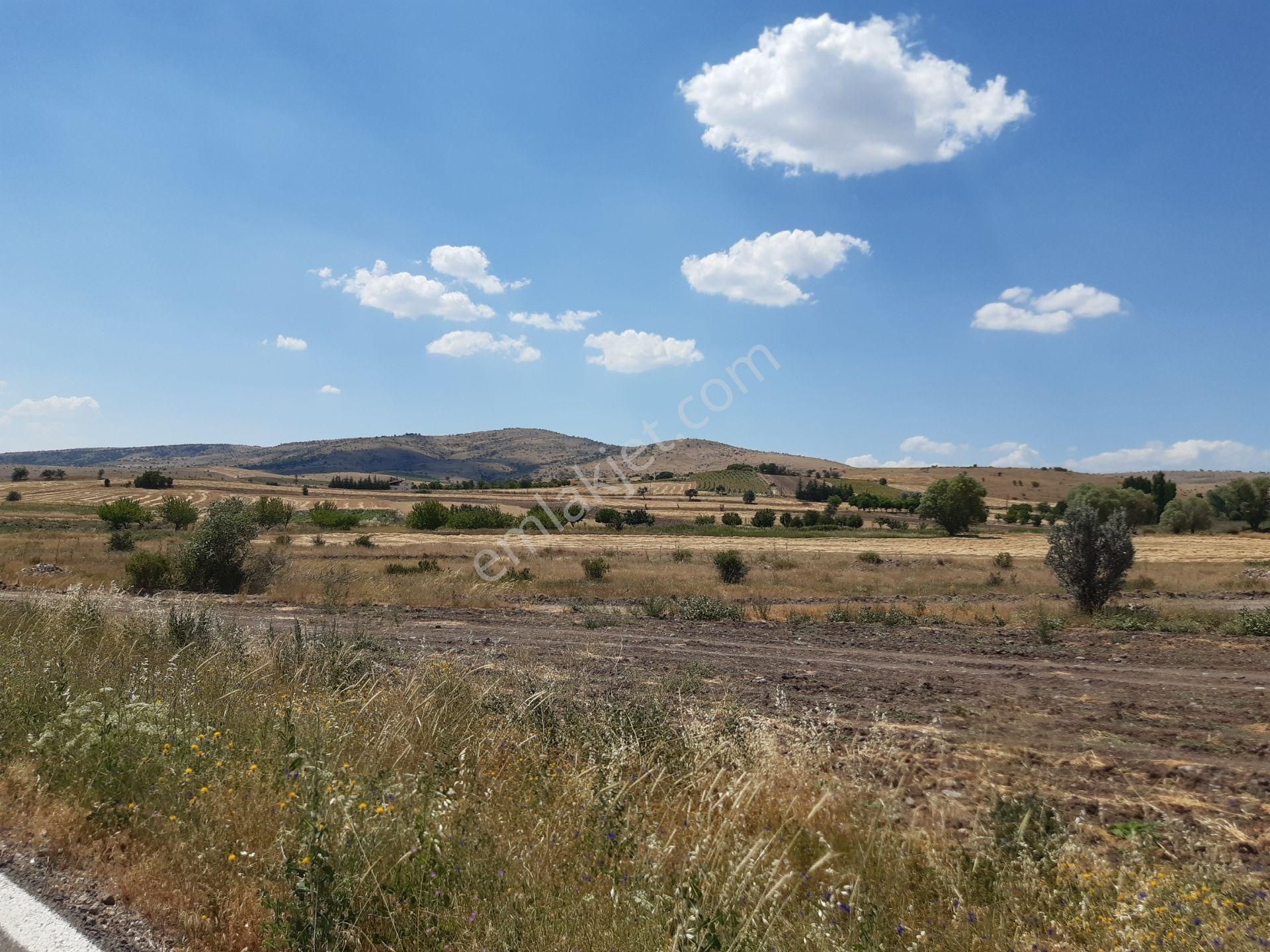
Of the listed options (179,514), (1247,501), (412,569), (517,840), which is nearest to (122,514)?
(179,514)

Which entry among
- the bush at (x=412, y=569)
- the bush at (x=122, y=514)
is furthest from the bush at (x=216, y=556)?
the bush at (x=122, y=514)

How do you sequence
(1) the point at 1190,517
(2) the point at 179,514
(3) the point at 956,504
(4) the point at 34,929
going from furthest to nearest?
1. (3) the point at 956,504
2. (1) the point at 1190,517
3. (2) the point at 179,514
4. (4) the point at 34,929

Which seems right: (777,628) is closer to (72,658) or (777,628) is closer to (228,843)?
(72,658)

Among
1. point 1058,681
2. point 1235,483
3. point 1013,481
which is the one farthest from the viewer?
point 1013,481

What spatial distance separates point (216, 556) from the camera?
1009 inches

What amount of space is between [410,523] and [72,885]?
84.2 meters

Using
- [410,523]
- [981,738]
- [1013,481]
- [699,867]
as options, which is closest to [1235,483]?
[1013,481]

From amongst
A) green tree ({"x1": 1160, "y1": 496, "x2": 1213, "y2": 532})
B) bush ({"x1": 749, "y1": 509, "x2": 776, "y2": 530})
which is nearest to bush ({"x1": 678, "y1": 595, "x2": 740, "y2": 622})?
bush ({"x1": 749, "y1": 509, "x2": 776, "y2": 530})

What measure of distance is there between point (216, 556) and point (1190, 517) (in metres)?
109

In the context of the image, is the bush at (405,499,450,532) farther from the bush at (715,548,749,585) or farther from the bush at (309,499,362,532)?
the bush at (715,548,749,585)

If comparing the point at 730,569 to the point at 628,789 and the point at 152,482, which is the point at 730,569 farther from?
the point at 152,482

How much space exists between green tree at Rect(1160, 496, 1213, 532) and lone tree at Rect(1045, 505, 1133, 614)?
8839 cm

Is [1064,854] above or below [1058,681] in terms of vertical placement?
above

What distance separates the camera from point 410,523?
277 ft
